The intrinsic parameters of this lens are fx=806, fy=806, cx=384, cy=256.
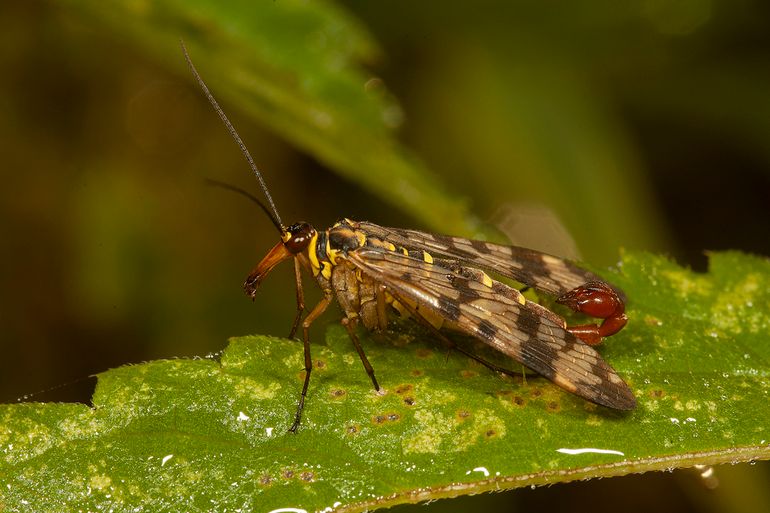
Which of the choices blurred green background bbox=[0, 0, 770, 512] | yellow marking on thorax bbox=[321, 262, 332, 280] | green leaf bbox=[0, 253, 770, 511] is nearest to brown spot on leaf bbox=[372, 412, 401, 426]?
green leaf bbox=[0, 253, 770, 511]

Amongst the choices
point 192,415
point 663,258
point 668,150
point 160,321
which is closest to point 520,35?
point 668,150

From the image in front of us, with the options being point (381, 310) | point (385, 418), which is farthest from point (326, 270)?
point (385, 418)

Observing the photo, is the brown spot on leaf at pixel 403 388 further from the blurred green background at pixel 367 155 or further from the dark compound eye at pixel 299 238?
the blurred green background at pixel 367 155

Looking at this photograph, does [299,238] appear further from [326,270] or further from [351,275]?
[351,275]

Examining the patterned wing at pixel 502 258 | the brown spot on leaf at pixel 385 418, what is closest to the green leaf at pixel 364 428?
the brown spot on leaf at pixel 385 418

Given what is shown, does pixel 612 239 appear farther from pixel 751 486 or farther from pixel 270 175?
pixel 270 175
